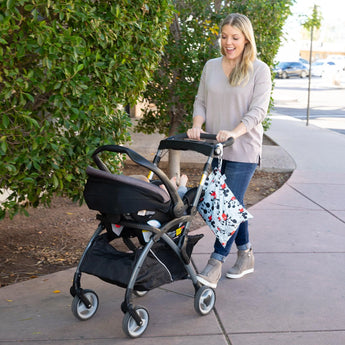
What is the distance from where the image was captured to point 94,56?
4102 mm

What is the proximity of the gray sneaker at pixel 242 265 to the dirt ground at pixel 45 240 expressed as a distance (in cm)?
141

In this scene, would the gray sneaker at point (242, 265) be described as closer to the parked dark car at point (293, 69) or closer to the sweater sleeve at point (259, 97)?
the sweater sleeve at point (259, 97)

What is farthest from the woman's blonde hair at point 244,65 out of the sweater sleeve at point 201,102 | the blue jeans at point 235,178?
the blue jeans at point 235,178

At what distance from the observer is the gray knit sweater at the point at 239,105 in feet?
13.5

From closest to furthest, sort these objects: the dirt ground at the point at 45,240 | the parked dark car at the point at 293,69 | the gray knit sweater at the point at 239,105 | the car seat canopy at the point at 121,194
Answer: the car seat canopy at the point at 121,194, the gray knit sweater at the point at 239,105, the dirt ground at the point at 45,240, the parked dark car at the point at 293,69

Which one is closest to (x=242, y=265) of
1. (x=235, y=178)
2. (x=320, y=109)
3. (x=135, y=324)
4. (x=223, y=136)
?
(x=235, y=178)

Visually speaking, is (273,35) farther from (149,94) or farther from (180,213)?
(180,213)

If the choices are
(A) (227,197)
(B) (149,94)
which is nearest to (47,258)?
(A) (227,197)

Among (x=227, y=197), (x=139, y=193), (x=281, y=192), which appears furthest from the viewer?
(x=281, y=192)

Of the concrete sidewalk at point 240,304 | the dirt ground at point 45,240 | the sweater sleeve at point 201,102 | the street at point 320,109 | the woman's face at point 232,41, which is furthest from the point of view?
the street at point 320,109

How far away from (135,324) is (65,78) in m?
1.79

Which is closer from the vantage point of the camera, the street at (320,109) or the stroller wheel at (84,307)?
the stroller wheel at (84,307)

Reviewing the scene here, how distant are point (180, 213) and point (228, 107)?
105 cm

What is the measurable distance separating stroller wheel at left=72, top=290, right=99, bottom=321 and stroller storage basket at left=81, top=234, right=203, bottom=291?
9.3 inches
